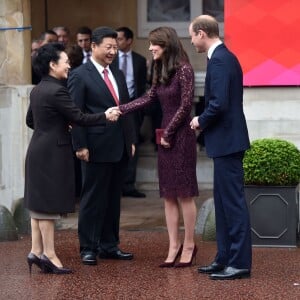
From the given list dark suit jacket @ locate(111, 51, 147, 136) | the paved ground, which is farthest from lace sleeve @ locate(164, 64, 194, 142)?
dark suit jacket @ locate(111, 51, 147, 136)

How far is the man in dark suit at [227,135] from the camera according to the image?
8.08m

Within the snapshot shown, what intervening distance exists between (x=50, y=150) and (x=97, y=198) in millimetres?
726

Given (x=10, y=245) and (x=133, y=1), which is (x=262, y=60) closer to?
(x=10, y=245)

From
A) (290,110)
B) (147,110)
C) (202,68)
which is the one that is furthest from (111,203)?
(202,68)

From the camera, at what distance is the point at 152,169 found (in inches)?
515

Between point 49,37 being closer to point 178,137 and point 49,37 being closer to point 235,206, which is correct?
point 178,137

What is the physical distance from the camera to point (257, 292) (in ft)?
25.8

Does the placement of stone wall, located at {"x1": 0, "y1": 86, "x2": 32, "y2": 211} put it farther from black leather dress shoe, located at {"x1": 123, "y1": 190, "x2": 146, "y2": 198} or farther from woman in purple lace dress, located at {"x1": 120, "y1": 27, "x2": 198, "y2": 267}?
woman in purple lace dress, located at {"x1": 120, "y1": 27, "x2": 198, "y2": 267}

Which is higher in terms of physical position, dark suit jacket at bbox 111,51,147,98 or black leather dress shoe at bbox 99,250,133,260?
dark suit jacket at bbox 111,51,147,98

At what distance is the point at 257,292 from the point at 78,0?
6.67 m

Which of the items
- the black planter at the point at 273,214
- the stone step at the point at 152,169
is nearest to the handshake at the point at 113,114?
the black planter at the point at 273,214

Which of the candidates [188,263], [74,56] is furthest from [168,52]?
[74,56]

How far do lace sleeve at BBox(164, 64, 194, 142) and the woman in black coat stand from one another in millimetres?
463

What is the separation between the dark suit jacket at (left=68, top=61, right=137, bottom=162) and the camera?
886cm
